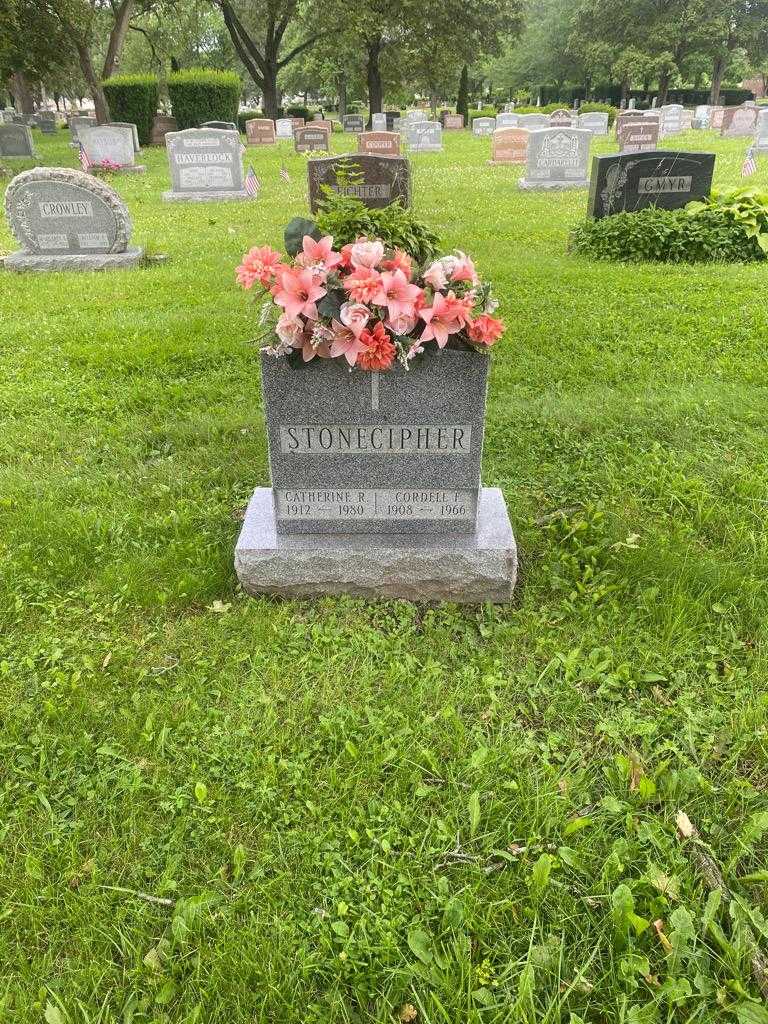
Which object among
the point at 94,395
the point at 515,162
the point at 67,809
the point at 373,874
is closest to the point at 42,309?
the point at 94,395

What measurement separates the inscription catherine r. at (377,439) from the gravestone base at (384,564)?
A: 413 mm

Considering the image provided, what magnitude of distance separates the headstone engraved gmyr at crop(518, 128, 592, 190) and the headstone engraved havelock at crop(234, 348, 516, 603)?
537 inches

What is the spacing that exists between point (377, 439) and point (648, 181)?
820 cm

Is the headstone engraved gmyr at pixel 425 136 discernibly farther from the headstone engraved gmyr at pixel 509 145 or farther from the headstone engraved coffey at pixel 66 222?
the headstone engraved coffey at pixel 66 222

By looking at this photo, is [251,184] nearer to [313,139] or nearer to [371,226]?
[313,139]

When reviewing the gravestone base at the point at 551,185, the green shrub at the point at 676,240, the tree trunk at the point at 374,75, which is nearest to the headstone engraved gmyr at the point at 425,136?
the tree trunk at the point at 374,75

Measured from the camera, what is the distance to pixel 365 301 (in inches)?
96.6

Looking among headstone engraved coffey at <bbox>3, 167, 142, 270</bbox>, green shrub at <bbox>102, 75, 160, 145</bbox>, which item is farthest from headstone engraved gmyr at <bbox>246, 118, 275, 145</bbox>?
headstone engraved coffey at <bbox>3, 167, 142, 270</bbox>

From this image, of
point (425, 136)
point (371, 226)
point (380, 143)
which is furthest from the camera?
point (425, 136)

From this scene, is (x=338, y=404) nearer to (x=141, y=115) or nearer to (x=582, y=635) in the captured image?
(x=582, y=635)

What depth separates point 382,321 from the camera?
8.25ft

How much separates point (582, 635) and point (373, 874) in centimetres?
133

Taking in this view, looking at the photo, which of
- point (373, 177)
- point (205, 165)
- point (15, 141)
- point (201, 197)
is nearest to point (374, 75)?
point (15, 141)

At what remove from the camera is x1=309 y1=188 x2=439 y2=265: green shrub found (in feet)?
11.4
